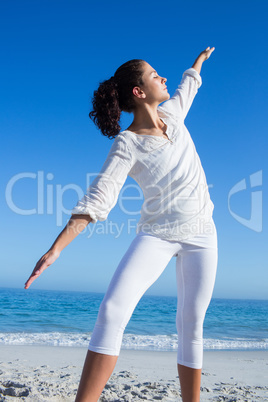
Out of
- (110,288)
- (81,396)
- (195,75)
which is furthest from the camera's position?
(195,75)

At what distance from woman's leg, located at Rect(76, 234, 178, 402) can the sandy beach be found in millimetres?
1601

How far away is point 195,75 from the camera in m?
2.37

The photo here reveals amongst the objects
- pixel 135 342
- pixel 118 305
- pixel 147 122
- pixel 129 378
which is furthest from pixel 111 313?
pixel 135 342

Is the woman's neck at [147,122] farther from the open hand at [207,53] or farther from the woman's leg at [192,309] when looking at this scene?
the open hand at [207,53]

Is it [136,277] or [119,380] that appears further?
[119,380]

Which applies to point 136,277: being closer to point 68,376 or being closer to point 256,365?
point 68,376

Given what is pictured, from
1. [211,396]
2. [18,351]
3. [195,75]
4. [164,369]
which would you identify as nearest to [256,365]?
[164,369]

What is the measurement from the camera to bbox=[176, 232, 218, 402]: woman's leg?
5.87 feet

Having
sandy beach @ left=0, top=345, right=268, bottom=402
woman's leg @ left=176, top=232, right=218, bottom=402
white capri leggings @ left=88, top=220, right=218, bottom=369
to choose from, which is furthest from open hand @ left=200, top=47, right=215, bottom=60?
sandy beach @ left=0, top=345, right=268, bottom=402

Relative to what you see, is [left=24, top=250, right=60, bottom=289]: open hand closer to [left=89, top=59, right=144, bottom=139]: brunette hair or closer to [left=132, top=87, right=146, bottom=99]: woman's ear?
[left=89, top=59, right=144, bottom=139]: brunette hair

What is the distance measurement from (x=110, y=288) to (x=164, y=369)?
354cm

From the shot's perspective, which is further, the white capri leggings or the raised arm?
the raised arm

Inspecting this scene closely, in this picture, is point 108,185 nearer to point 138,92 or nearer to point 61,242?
point 61,242

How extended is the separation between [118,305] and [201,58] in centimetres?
177
